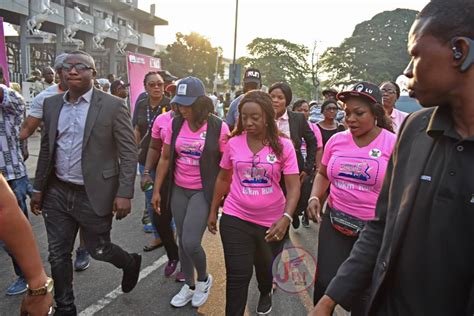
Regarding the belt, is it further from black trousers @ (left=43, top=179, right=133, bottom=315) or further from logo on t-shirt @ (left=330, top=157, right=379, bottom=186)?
logo on t-shirt @ (left=330, top=157, right=379, bottom=186)

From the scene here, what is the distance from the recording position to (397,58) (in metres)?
38.6

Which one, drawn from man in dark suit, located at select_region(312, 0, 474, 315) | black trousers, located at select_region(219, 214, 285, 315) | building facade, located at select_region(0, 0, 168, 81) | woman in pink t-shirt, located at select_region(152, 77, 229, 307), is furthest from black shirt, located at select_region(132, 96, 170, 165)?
building facade, located at select_region(0, 0, 168, 81)

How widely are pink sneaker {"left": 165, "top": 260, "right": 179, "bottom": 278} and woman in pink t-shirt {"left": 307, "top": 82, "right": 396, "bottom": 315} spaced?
1.77 metres

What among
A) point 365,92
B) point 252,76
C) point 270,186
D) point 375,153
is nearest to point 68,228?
point 270,186

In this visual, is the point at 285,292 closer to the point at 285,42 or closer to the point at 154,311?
the point at 154,311

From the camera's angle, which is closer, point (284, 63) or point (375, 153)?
point (375, 153)

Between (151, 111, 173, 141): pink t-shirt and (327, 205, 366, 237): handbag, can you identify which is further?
(151, 111, 173, 141): pink t-shirt

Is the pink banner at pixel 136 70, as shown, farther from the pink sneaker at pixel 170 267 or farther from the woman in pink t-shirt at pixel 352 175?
the woman in pink t-shirt at pixel 352 175

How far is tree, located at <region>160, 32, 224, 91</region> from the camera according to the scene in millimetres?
44031

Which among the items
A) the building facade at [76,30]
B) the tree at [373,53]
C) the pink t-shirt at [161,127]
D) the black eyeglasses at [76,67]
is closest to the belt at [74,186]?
the black eyeglasses at [76,67]

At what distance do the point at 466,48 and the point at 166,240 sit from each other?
3395 mm

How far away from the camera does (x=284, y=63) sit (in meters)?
40.6

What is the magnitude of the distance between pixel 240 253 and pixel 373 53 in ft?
131

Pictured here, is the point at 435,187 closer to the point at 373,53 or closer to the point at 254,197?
the point at 254,197
